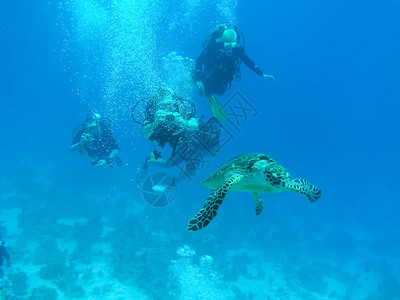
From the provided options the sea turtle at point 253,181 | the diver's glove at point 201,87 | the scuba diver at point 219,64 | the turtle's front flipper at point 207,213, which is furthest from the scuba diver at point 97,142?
the turtle's front flipper at point 207,213

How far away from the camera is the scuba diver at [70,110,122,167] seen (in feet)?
31.0

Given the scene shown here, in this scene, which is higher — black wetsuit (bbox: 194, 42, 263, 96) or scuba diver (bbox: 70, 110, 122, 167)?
black wetsuit (bbox: 194, 42, 263, 96)

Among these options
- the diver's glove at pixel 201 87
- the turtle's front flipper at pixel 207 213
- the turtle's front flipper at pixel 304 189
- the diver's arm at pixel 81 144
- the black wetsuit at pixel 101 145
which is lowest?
the turtle's front flipper at pixel 207 213

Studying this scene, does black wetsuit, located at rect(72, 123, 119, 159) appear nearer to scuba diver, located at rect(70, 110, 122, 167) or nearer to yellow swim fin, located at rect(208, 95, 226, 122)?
scuba diver, located at rect(70, 110, 122, 167)

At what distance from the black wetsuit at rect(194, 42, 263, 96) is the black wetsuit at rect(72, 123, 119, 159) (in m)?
4.21


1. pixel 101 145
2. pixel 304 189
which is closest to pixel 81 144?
pixel 101 145

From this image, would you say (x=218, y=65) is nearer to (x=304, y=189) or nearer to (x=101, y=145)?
(x=101, y=145)

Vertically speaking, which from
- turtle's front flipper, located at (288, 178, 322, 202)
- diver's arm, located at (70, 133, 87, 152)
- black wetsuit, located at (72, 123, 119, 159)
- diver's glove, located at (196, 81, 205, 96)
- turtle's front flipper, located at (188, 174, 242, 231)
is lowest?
turtle's front flipper, located at (188, 174, 242, 231)

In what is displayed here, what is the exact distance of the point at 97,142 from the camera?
384 inches

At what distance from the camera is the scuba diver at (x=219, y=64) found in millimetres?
9641

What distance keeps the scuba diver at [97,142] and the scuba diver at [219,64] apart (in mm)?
4070

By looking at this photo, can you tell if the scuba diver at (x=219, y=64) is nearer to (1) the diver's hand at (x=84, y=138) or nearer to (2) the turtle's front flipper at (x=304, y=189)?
(1) the diver's hand at (x=84, y=138)

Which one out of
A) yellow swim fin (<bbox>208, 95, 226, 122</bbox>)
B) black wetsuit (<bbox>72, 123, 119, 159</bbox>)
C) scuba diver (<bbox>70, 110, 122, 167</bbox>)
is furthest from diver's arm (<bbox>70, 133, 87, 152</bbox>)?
yellow swim fin (<bbox>208, 95, 226, 122</bbox>)

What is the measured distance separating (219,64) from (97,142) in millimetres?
5487
